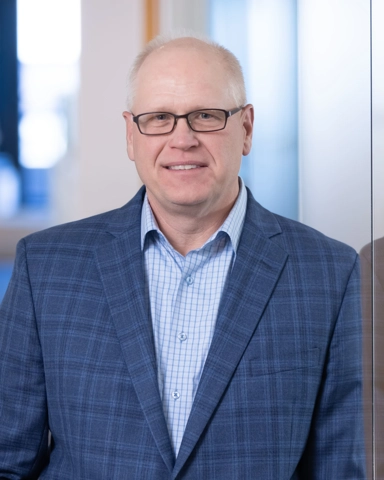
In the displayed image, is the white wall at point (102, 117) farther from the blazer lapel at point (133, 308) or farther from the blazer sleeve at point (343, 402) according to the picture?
the blazer sleeve at point (343, 402)

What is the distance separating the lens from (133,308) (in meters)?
1.20

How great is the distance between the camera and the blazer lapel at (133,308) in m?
1.15

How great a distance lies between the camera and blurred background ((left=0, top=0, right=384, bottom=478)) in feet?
4.58

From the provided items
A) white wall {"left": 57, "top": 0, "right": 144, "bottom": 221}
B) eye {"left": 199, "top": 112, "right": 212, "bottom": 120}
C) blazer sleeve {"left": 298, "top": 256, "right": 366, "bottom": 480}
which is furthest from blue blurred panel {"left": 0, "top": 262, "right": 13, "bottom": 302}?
blazer sleeve {"left": 298, "top": 256, "right": 366, "bottom": 480}

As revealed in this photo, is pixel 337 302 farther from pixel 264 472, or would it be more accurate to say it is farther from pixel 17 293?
pixel 17 293

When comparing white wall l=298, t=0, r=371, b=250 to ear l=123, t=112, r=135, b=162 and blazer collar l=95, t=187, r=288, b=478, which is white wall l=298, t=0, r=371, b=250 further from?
ear l=123, t=112, r=135, b=162

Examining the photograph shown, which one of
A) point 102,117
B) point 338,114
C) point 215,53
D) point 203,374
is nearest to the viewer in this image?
point 203,374

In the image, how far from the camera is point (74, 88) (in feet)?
4.88

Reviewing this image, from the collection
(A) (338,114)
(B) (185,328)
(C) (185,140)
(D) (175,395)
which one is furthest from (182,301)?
(A) (338,114)

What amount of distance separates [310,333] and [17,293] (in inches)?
19.5

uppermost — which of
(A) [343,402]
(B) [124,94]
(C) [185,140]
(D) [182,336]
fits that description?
(B) [124,94]

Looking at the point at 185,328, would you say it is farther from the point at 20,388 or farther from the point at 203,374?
the point at 20,388

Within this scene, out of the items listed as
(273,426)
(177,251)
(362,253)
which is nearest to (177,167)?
(177,251)

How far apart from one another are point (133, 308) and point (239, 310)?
0.17 metres
